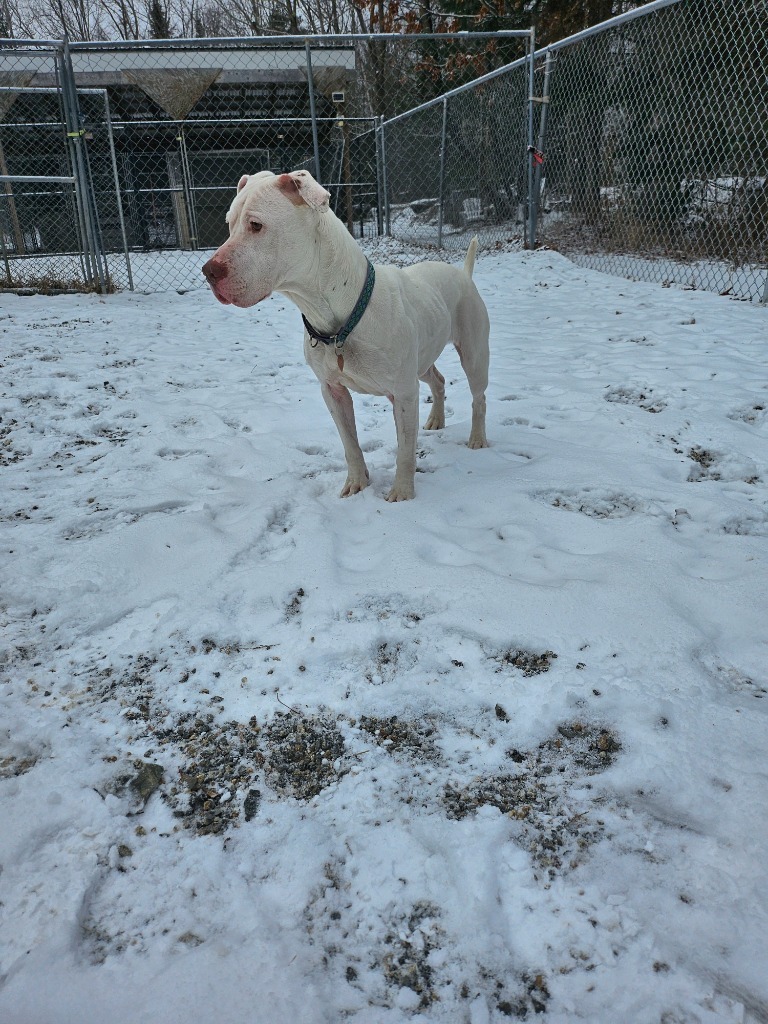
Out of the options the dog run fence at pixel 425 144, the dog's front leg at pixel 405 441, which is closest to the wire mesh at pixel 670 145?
the dog run fence at pixel 425 144

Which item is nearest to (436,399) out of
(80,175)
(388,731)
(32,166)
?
(388,731)

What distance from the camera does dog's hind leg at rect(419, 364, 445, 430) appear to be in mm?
3693

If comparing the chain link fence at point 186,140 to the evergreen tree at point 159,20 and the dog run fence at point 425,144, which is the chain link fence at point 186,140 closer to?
the dog run fence at point 425,144

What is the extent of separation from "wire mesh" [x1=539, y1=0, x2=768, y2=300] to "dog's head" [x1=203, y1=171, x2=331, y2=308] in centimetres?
537

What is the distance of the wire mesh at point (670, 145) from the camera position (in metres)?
6.79

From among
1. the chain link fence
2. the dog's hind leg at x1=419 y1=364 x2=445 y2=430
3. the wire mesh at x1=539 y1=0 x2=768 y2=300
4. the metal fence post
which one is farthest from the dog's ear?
the chain link fence

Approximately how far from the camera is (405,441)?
113 inches

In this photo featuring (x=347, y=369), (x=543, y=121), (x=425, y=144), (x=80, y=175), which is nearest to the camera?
(x=347, y=369)

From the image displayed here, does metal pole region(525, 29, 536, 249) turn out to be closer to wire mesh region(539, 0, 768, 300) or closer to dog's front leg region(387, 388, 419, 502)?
wire mesh region(539, 0, 768, 300)

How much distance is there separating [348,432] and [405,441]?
27 centimetres

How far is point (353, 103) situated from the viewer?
12.0 metres

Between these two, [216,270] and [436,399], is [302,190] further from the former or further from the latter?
[436,399]

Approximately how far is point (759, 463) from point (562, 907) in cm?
249

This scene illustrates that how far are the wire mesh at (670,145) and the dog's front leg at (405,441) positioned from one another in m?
4.88
